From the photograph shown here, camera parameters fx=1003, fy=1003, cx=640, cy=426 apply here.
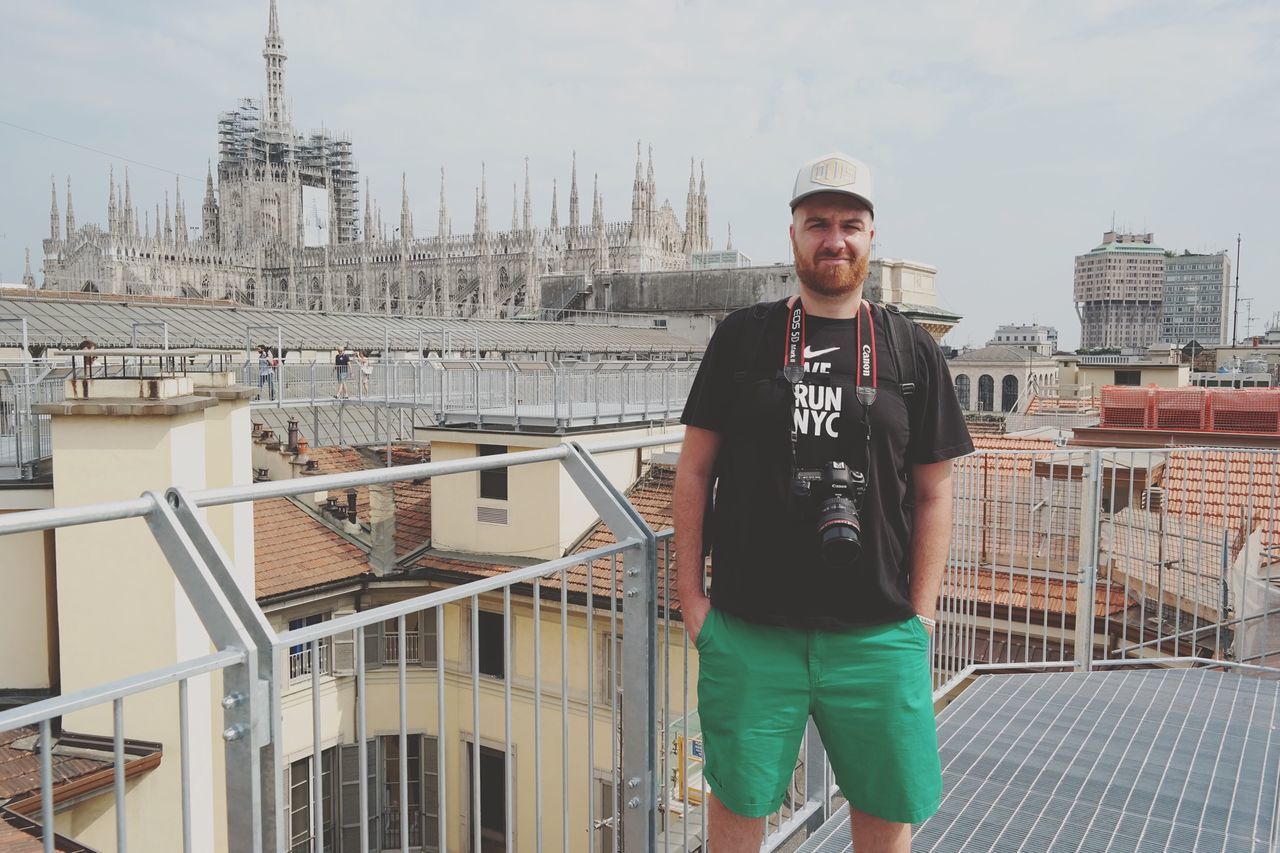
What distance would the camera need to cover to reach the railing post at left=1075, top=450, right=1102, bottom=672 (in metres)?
5.10

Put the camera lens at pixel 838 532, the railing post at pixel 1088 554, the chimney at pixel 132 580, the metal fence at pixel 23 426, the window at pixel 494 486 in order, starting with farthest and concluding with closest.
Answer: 1. the window at pixel 494 486
2. the metal fence at pixel 23 426
3. the chimney at pixel 132 580
4. the railing post at pixel 1088 554
5. the camera lens at pixel 838 532

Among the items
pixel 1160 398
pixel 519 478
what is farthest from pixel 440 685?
pixel 1160 398

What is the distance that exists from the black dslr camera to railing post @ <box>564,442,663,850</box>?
67cm

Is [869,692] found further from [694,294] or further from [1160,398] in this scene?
[694,294]

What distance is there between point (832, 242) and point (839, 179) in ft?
0.47

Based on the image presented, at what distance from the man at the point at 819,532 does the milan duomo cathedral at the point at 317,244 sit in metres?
60.1

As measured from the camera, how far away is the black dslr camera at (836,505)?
2.11 metres

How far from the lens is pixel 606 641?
42.0 ft

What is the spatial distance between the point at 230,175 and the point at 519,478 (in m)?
87.6

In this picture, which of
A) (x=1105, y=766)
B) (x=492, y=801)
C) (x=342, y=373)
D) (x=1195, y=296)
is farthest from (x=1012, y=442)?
(x=1195, y=296)

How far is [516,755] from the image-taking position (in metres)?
10.4

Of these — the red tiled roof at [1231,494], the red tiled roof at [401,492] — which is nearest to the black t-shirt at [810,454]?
the red tiled roof at [1231,494]

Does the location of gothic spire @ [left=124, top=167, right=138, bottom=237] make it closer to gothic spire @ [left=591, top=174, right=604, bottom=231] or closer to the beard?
gothic spire @ [left=591, top=174, right=604, bottom=231]

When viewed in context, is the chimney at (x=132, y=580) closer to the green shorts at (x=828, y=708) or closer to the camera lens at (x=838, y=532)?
the green shorts at (x=828, y=708)
